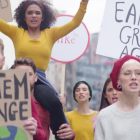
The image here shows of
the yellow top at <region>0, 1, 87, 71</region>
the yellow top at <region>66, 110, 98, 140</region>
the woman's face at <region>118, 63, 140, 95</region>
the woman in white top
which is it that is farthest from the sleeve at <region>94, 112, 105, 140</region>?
the yellow top at <region>66, 110, 98, 140</region>

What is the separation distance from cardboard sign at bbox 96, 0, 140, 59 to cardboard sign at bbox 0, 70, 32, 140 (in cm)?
199

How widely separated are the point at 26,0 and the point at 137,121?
1.89 m

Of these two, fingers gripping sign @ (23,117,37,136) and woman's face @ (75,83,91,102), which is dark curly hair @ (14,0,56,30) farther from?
fingers gripping sign @ (23,117,37,136)

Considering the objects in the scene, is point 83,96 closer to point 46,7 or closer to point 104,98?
point 104,98

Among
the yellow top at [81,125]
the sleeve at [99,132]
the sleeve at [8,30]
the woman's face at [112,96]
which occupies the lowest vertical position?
the yellow top at [81,125]

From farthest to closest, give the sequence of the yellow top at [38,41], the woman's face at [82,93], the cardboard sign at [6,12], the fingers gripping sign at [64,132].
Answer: the woman's face at [82,93] < the cardboard sign at [6,12] < the yellow top at [38,41] < the fingers gripping sign at [64,132]

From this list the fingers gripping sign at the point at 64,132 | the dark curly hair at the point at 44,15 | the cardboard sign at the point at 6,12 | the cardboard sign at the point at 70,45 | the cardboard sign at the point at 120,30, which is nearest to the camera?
the fingers gripping sign at the point at 64,132

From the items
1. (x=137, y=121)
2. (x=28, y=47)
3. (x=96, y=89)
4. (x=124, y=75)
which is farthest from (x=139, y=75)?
(x=96, y=89)

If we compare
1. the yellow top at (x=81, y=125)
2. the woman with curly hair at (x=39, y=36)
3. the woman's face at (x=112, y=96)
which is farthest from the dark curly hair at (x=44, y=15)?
the yellow top at (x=81, y=125)

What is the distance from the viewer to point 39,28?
4.25 m

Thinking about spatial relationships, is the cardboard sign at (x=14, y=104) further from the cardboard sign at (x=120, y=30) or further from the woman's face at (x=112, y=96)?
the cardboard sign at (x=120, y=30)

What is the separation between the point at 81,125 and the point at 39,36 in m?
1.31

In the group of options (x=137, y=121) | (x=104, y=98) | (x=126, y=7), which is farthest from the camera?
(x=126, y=7)

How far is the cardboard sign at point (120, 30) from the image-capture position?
16.4 ft
